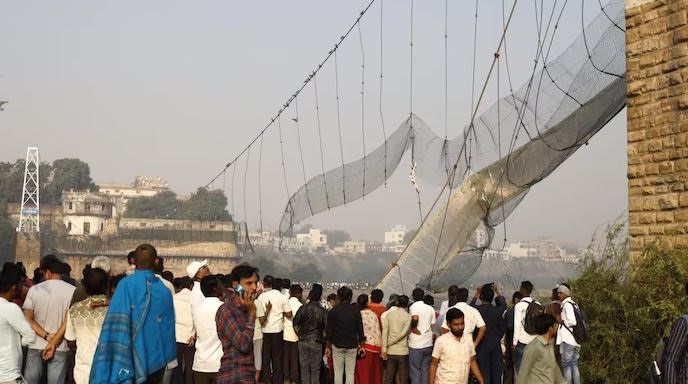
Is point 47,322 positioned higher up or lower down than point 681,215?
lower down

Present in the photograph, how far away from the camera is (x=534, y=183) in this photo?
14.2 metres

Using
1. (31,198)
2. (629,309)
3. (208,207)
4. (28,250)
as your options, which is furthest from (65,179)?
(629,309)

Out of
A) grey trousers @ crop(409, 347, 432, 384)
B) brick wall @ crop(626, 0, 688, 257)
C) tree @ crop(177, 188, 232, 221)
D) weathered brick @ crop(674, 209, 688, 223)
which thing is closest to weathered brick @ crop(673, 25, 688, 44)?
brick wall @ crop(626, 0, 688, 257)

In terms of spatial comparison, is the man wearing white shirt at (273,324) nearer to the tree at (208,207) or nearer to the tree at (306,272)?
the tree at (208,207)

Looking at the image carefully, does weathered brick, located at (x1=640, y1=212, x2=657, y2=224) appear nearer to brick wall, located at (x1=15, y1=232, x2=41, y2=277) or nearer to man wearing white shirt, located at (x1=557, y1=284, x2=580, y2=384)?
man wearing white shirt, located at (x1=557, y1=284, x2=580, y2=384)

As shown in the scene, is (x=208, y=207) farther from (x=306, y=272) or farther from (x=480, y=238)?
(x=480, y=238)

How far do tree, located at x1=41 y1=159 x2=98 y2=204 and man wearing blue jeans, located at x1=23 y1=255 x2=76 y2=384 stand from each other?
121 metres

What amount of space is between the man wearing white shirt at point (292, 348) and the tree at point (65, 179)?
11632cm

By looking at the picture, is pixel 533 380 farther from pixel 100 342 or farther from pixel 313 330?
pixel 313 330

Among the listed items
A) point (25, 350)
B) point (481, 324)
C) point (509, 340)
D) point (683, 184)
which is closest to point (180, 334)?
point (25, 350)

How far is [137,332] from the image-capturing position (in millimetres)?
6426

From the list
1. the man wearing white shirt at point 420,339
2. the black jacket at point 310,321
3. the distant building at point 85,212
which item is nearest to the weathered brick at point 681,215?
the man wearing white shirt at point 420,339

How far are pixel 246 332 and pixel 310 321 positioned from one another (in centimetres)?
583

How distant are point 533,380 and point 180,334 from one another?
4.61 metres
